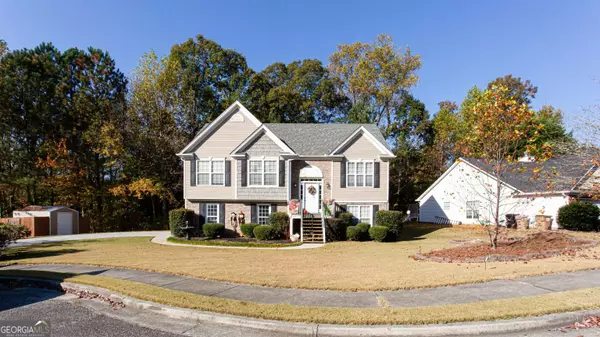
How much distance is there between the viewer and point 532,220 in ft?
79.0

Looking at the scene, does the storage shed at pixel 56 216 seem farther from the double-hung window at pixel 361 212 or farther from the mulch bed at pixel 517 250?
the mulch bed at pixel 517 250

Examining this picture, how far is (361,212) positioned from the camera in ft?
72.4

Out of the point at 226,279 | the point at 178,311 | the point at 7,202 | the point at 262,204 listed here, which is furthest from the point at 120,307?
the point at 7,202

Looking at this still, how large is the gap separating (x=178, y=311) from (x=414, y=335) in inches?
174

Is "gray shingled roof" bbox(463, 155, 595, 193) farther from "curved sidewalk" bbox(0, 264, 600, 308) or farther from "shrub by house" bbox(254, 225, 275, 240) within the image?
"shrub by house" bbox(254, 225, 275, 240)

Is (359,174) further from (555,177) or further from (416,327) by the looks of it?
(416,327)

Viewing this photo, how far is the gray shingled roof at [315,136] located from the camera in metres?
23.1

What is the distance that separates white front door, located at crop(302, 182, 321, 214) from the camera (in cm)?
2233

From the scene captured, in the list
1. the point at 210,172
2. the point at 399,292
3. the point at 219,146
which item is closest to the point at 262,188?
the point at 210,172

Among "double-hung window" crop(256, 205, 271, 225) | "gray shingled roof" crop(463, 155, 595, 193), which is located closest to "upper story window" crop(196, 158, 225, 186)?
"double-hung window" crop(256, 205, 271, 225)

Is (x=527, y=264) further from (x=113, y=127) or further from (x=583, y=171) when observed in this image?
(x=113, y=127)

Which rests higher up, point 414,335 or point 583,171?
point 583,171

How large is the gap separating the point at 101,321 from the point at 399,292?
6.24m

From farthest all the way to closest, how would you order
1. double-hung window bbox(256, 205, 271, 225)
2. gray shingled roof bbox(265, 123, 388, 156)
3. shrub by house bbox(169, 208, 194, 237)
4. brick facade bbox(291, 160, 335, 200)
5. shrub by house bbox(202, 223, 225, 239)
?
gray shingled roof bbox(265, 123, 388, 156) < brick facade bbox(291, 160, 335, 200) < double-hung window bbox(256, 205, 271, 225) < shrub by house bbox(169, 208, 194, 237) < shrub by house bbox(202, 223, 225, 239)
